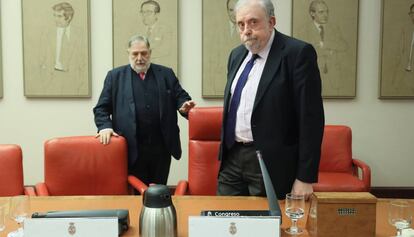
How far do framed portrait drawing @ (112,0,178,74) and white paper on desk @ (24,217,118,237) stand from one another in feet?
9.47

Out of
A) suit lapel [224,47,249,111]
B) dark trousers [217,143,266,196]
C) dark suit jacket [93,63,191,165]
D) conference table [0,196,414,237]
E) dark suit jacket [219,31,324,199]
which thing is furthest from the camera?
dark suit jacket [93,63,191,165]

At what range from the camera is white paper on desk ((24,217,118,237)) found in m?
1.38

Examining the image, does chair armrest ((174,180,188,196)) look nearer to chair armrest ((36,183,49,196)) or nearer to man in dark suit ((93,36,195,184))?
man in dark suit ((93,36,195,184))

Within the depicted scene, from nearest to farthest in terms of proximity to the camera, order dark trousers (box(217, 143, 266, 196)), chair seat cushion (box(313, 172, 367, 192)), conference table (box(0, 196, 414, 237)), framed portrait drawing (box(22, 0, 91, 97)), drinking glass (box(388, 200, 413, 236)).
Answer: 1. drinking glass (box(388, 200, 413, 236))
2. conference table (box(0, 196, 414, 237))
3. dark trousers (box(217, 143, 266, 196))
4. chair seat cushion (box(313, 172, 367, 192))
5. framed portrait drawing (box(22, 0, 91, 97))

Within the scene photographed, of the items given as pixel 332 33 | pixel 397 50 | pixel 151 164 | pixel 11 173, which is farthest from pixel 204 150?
pixel 397 50

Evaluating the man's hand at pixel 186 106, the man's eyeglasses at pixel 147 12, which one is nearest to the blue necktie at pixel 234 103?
the man's hand at pixel 186 106

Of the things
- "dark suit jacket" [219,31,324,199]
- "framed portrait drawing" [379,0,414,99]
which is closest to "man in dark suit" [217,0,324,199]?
"dark suit jacket" [219,31,324,199]

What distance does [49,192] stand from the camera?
2424 millimetres

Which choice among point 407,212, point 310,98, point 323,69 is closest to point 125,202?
point 310,98

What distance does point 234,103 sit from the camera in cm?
216

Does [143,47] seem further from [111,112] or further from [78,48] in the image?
[78,48]

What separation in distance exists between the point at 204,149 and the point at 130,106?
0.62 m

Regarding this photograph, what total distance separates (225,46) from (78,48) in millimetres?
1367

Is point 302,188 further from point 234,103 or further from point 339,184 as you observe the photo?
point 339,184
